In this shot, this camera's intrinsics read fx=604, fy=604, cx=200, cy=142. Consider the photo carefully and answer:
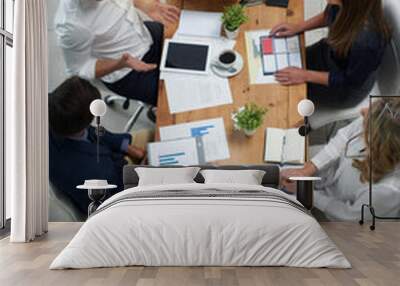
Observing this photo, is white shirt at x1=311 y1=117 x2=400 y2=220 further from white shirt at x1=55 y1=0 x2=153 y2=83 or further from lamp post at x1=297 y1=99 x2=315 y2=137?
white shirt at x1=55 y1=0 x2=153 y2=83

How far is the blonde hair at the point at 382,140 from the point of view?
8.00 m

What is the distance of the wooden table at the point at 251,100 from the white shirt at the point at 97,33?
0.49 metres

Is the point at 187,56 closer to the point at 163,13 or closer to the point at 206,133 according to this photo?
the point at 163,13

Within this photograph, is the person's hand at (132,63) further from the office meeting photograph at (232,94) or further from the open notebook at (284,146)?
the open notebook at (284,146)

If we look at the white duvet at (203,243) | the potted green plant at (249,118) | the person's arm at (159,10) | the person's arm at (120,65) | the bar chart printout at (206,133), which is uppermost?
the person's arm at (159,10)

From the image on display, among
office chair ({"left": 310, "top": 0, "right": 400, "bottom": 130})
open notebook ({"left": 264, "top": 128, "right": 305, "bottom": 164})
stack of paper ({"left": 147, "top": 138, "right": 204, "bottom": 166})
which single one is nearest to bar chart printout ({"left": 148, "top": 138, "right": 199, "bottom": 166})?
stack of paper ({"left": 147, "top": 138, "right": 204, "bottom": 166})

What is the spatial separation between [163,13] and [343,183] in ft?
10.8

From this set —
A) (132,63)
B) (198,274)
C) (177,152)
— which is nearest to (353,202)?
(177,152)

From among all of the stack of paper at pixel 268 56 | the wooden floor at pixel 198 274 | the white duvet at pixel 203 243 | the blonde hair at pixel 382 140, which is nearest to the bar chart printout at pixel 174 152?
the stack of paper at pixel 268 56

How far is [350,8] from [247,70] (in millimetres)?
1602

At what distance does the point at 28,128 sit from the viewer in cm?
629

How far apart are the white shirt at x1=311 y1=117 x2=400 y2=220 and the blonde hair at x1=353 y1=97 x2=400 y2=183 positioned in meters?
0.08

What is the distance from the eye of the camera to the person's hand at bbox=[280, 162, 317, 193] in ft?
26.1

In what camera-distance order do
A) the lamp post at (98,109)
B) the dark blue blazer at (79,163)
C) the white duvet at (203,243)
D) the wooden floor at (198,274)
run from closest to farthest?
the wooden floor at (198,274) → the white duvet at (203,243) → the lamp post at (98,109) → the dark blue blazer at (79,163)
